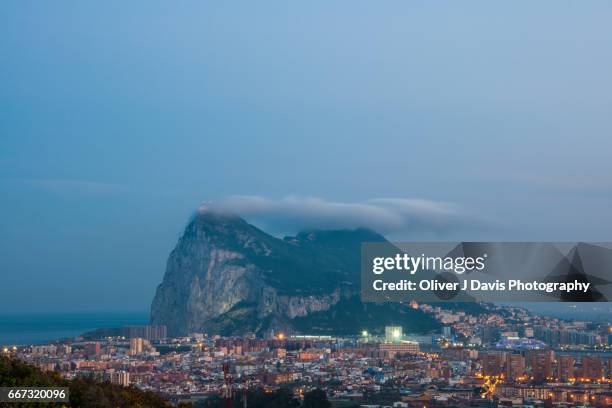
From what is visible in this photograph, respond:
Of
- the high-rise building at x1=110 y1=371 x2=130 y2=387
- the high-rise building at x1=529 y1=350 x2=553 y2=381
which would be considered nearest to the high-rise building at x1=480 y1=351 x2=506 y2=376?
the high-rise building at x1=529 y1=350 x2=553 y2=381

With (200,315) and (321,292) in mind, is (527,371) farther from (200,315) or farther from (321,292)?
(200,315)

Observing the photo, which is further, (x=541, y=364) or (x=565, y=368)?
(x=541, y=364)

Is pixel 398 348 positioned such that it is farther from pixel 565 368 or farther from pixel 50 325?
pixel 50 325

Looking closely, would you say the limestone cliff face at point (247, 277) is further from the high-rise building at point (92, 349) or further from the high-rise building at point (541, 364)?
the high-rise building at point (541, 364)

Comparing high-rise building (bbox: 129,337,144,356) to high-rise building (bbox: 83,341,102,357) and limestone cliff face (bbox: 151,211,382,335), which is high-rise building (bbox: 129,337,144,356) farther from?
limestone cliff face (bbox: 151,211,382,335)

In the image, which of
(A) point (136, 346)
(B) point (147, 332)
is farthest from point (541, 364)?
(B) point (147, 332)

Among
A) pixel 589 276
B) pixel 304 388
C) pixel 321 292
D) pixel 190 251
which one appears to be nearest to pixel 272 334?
pixel 321 292

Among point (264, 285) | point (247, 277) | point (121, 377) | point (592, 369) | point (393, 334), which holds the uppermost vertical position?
point (247, 277)
